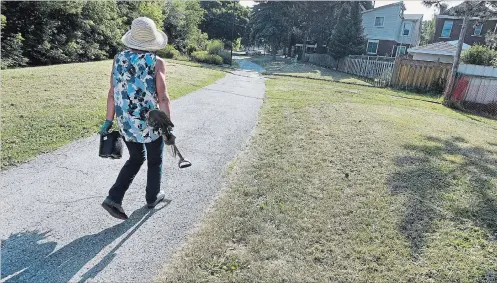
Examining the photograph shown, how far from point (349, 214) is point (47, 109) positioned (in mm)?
5663

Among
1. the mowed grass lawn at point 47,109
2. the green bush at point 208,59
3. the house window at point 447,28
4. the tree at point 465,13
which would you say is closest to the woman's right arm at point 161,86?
the mowed grass lawn at point 47,109

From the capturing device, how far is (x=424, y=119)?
8.18 meters

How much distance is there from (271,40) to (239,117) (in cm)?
3429

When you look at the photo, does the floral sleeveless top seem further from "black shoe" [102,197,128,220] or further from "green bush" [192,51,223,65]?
"green bush" [192,51,223,65]

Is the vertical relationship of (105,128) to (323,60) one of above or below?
below

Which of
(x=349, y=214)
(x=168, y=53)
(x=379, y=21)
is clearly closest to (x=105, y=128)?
(x=349, y=214)

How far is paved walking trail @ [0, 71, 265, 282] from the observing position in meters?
2.33

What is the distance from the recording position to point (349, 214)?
327 cm

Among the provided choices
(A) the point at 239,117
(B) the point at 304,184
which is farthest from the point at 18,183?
(A) the point at 239,117

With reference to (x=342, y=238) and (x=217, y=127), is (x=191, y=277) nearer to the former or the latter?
(x=342, y=238)

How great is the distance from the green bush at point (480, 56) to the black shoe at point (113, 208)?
17.4 metres

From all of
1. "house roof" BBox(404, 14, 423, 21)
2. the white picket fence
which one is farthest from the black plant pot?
"house roof" BBox(404, 14, 423, 21)

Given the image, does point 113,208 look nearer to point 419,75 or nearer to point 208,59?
point 419,75

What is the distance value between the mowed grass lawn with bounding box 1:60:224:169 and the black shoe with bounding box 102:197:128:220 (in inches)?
71.1
